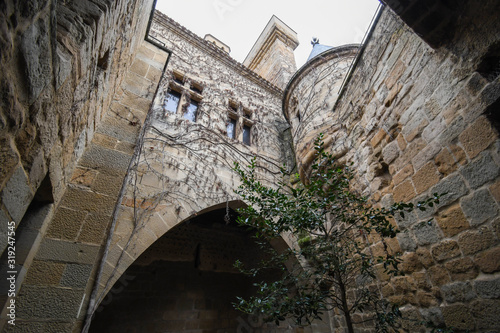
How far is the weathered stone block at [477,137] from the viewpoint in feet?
4.83

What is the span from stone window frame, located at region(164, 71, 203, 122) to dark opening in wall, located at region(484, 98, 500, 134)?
158 inches

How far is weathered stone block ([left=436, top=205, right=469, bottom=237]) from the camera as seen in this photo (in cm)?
162

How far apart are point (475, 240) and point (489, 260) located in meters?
0.13

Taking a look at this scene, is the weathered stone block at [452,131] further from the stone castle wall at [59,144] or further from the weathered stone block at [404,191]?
the stone castle wall at [59,144]

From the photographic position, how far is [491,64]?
4.88 feet

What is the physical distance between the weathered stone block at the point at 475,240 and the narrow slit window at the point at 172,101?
4139 mm

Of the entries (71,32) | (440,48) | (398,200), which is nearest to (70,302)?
(71,32)

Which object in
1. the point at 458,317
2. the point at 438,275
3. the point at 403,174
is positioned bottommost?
the point at 458,317

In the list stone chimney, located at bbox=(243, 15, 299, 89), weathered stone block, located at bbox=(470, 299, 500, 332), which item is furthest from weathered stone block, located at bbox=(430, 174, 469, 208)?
stone chimney, located at bbox=(243, 15, 299, 89)

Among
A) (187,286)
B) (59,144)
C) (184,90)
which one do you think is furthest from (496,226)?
(187,286)

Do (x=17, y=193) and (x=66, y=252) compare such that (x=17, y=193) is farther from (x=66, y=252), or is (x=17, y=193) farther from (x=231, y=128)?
(x=231, y=128)

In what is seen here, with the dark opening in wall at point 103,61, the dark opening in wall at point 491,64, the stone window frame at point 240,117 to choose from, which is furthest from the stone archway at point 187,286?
the dark opening in wall at point 491,64

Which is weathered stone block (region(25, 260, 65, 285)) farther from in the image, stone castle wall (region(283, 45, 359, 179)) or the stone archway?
stone castle wall (region(283, 45, 359, 179))

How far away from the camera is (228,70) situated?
6.00 metres
